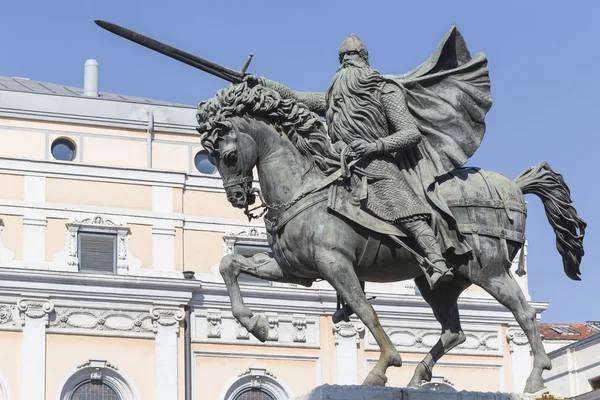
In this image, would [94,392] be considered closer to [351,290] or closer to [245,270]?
[245,270]

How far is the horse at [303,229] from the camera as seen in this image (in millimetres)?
12586

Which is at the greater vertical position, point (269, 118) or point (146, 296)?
point (146, 296)

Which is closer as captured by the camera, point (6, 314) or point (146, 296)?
point (6, 314)

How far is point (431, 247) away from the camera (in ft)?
41.4

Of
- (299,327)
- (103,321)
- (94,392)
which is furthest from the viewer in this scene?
(299,327)

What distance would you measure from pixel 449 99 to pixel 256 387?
29576 mm

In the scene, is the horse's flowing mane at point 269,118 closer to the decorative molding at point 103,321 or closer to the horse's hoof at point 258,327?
the horse's hoof at point 258,327

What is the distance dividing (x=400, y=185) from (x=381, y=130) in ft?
1.68

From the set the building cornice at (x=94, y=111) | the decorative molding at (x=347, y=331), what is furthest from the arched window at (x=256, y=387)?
the building cornice at (x=94, y=111)

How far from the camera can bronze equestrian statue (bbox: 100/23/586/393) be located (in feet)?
Result: 41.5

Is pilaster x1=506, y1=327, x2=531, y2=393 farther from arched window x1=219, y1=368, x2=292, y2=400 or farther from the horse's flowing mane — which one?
the horse's flowing mane

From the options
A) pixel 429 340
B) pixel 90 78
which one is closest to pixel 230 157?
pixel 429 340

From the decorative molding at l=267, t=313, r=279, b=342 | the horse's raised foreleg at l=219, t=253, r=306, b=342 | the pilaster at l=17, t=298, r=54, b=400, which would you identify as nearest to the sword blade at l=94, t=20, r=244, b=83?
the horse's raised foreleg at l=219, t=253, r=306, b=342

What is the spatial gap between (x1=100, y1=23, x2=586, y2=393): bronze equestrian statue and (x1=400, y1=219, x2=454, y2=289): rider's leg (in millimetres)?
11
